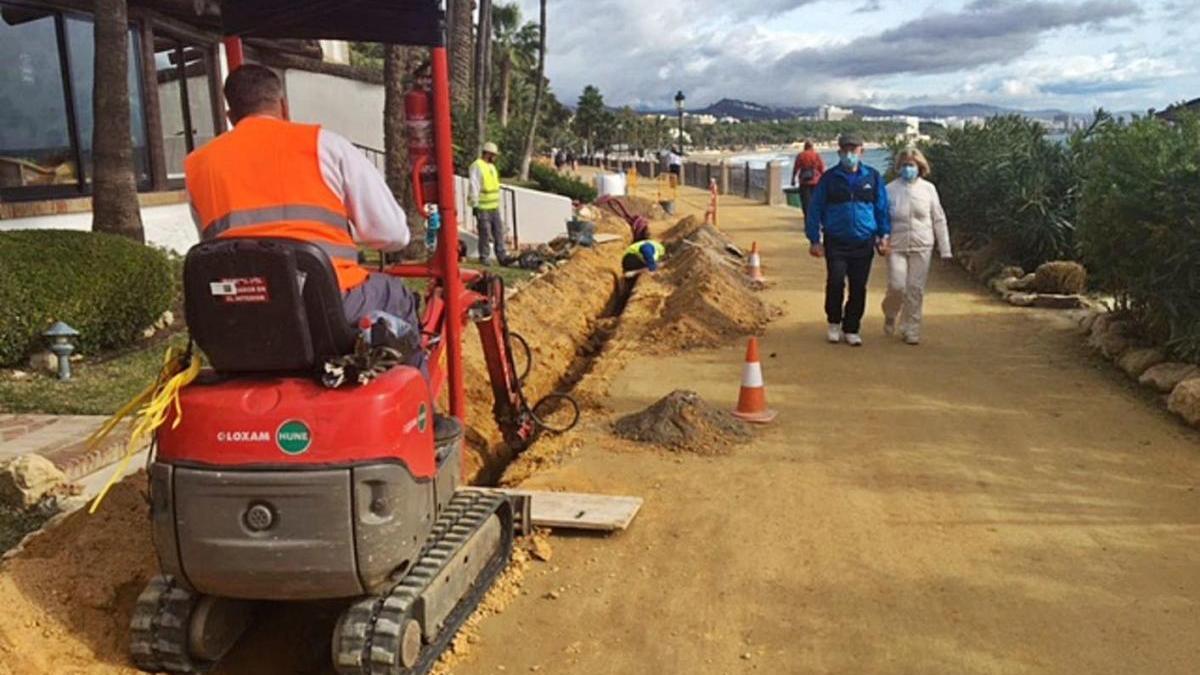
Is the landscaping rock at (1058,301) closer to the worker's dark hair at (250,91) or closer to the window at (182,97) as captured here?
the worker's dark hair at (250,91)

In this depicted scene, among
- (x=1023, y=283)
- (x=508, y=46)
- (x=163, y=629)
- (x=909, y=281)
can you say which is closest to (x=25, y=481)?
(x=163, y=629)

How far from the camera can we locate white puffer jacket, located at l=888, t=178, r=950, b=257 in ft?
29.6

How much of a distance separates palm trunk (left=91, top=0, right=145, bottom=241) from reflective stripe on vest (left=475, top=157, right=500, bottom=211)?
5.34 m

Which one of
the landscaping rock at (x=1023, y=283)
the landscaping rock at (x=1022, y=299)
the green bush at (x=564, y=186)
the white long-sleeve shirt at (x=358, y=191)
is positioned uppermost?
the white long-sleeve shirt at (x=358, y=191)

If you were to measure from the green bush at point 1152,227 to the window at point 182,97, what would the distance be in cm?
1298

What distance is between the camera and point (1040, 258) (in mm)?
12656

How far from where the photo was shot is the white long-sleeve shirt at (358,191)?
142 inches

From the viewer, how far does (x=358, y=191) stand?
3.67m

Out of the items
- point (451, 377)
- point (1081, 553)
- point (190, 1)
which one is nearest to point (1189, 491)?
point (1081, 553)

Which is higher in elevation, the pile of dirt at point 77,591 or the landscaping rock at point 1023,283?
the landscaping rock at point 1023,283

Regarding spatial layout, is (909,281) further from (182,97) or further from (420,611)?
(182,97)

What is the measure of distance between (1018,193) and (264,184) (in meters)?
11.7

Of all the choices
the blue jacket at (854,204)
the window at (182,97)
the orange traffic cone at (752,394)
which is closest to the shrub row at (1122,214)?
the blue jacket at (854,204)

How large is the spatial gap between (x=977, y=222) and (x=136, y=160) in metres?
12.4
